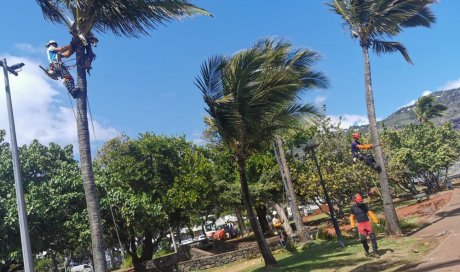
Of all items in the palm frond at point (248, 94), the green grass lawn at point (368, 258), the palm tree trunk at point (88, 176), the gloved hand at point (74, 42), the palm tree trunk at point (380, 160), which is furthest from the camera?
the palm tree trunk at point (380, 160)

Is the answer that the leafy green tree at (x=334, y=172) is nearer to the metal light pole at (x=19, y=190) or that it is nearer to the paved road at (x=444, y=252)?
the paved road at (x=444, y=252)

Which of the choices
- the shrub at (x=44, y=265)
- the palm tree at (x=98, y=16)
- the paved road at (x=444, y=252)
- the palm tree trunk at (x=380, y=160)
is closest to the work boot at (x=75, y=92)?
the palm tree at (x=98, y=16)

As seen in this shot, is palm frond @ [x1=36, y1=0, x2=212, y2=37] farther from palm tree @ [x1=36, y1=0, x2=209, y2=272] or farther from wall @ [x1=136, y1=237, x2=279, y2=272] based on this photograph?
wall @ [x1=136, y1=237, x2=279, y2=272]

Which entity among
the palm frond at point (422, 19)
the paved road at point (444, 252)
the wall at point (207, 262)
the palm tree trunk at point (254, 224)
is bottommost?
the paved road at point (444, 252)

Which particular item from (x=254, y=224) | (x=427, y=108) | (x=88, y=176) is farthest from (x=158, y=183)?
(x=427, y=108)

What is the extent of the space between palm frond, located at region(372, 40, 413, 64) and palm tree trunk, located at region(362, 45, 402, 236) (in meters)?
0.70

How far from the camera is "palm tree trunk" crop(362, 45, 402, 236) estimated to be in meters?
14.6

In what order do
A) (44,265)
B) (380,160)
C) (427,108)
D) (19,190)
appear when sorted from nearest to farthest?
(19,190)
(380,160)
(427,108)
(44,265)

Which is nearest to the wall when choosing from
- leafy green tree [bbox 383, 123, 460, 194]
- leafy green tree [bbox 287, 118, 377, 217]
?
leafy green tree [bbox 287, 118, 377, 217]

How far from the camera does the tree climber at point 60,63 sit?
850 centimetres

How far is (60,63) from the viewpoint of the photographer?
28.2 ft

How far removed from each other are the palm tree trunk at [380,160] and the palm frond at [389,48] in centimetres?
70

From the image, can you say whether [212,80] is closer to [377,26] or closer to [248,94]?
[248,94]

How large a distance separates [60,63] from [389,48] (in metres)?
12.7
